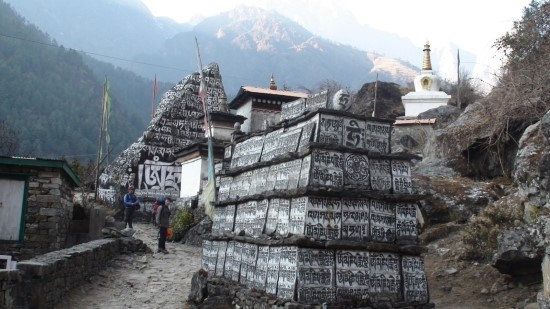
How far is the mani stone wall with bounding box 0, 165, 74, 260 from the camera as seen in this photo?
13.9m

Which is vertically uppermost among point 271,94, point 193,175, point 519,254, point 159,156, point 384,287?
point 271,94

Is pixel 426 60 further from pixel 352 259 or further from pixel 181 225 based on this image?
pixel 352 259

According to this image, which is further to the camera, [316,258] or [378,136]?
[378,136]

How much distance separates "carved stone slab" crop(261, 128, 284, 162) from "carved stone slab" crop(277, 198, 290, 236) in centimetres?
120

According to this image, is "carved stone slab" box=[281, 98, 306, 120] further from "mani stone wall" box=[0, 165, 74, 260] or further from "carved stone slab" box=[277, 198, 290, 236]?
"mani stone wall" box=[0, 165, 74, 260]

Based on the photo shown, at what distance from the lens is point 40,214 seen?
14.1 metres

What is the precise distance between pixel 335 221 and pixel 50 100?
56824mm

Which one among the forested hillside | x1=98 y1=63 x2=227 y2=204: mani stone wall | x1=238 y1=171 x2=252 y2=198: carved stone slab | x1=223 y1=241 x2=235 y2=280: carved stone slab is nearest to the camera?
x1=223 y1=241 x2=235 y2=280: carved stone slab

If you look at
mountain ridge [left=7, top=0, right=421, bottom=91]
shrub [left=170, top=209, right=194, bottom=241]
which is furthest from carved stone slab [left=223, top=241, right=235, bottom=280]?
mountain ridge [left=7, top=0, right=421, bottom=91]

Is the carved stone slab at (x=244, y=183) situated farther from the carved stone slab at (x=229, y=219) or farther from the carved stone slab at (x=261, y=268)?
the carved stone slab at (x=261, y=268)

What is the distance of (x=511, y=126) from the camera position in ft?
43.4

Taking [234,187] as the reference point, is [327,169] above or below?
above

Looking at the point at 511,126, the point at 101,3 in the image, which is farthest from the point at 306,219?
the point at 101,3

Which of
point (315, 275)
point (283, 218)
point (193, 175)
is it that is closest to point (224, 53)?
point (193, 175)
